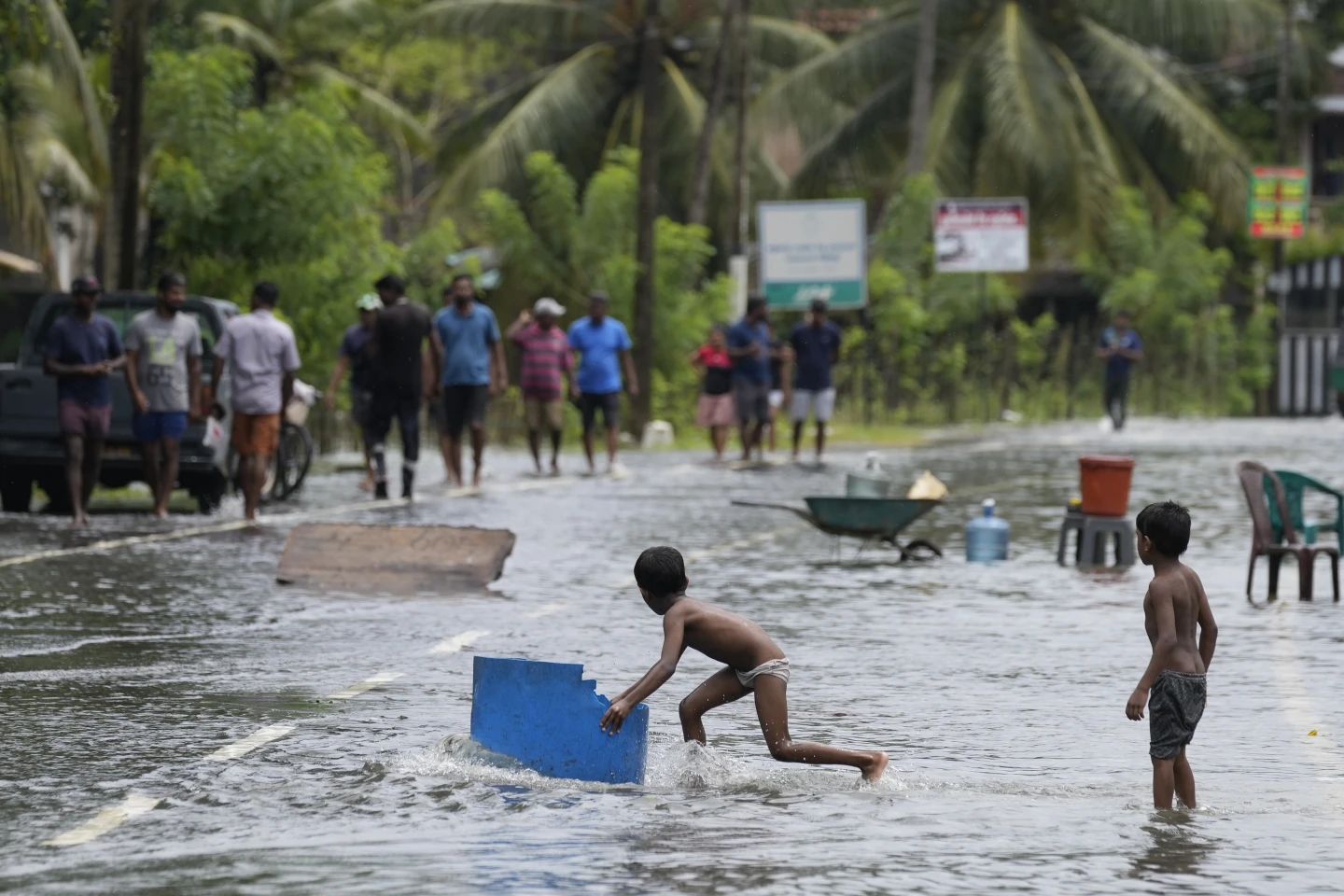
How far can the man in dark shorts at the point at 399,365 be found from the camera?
21.1 m

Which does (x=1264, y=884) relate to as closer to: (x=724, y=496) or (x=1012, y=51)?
(x=724, y=496)

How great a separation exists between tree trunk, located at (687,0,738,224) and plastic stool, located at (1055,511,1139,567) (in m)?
21.3

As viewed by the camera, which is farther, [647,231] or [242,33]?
[242,33]

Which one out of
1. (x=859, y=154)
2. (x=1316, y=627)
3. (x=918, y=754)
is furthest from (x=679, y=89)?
(x=918, y=754)

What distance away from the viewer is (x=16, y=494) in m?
20.1

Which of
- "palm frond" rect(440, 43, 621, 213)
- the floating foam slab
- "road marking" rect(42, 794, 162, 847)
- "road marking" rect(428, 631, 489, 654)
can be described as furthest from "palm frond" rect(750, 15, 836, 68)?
"road marking" rect(42, 794, 162, 847)

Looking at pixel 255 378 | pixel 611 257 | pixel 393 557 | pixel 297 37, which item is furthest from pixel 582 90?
pixel 393 557

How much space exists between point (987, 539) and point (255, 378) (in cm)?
565

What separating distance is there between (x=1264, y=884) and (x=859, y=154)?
1657 inches

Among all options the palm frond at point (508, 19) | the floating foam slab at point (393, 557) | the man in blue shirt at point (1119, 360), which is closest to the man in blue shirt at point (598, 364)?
the floating foam slab at point (393, 557)

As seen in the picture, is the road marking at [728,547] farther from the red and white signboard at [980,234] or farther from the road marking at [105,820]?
the red and white signboard at [980,234]

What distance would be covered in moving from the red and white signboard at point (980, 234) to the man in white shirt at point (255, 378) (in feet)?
79.2

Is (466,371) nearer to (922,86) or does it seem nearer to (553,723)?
(553,723)

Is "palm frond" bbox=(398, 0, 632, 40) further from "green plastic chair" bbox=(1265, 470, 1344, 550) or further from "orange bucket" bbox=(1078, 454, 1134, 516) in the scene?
"green plastic chair" bbox=(1265, 470, 1344, 550)
